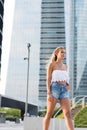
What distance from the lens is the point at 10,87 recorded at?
19675cm

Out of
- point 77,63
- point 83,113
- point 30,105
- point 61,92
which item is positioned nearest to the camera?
point 61,92

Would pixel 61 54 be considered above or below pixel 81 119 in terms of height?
above

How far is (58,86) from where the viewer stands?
25.3 feet

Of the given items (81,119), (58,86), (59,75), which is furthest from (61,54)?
(81,119)

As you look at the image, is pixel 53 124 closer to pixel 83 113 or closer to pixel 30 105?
pixel 83 113

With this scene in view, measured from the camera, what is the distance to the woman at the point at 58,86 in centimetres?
761

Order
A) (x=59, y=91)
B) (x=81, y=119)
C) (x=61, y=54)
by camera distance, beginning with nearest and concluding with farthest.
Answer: (x=59, y=91), (x=61, y=54), (x=81, y=119)

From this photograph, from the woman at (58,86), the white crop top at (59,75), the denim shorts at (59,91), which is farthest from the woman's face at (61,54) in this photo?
the denim shorts at (59,91)

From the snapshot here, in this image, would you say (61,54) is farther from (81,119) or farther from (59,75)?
(81,119)

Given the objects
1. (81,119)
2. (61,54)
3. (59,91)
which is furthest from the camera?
(81,119)

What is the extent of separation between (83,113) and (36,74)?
15733 centimetres

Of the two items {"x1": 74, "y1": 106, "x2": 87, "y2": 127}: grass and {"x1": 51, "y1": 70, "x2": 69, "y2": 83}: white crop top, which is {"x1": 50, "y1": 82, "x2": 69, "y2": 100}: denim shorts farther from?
{"x1": 74, "y1": 106, "x2": 87, "y2": 127}: grass

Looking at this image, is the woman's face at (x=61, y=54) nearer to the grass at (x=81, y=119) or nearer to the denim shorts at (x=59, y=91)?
the denim shorts at (x=59, y=91)

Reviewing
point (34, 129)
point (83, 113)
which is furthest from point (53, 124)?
point (83, 113)
